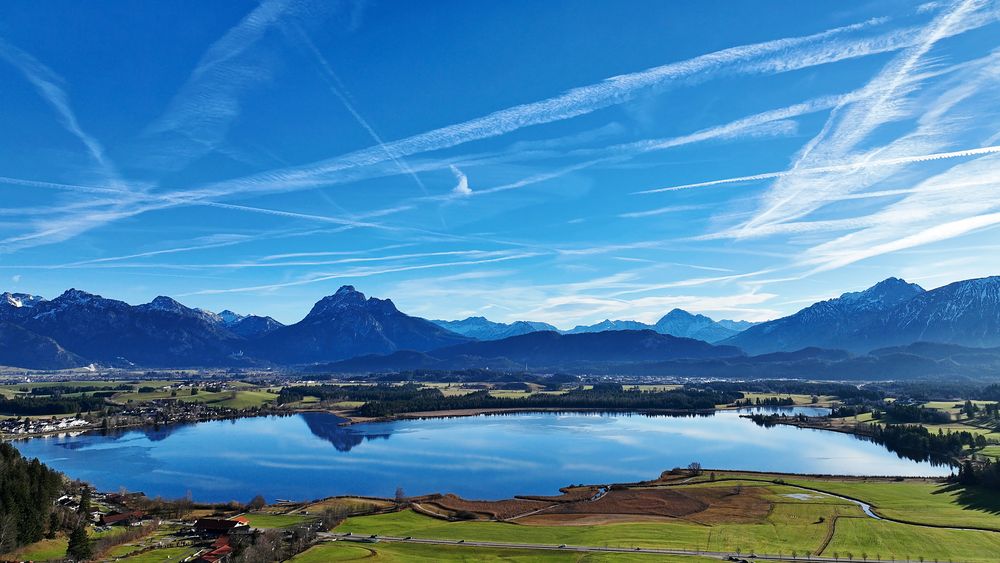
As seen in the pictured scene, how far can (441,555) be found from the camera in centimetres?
4953

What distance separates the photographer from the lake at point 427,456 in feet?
269

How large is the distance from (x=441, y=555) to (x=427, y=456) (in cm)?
5498

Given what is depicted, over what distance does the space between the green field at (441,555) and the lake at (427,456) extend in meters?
25.1

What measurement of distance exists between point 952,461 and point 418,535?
83034mm

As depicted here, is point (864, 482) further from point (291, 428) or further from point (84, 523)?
point (291, 428)

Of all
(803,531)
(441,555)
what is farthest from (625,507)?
(441,555)

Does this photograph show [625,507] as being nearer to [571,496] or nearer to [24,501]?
[571,496]

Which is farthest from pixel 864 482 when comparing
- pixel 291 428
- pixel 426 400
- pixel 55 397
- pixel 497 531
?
pixel 55 397

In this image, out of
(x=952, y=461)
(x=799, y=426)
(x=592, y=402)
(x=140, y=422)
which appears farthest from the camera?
(x=592, y=402)

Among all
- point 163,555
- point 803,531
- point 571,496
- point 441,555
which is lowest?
point 571,496

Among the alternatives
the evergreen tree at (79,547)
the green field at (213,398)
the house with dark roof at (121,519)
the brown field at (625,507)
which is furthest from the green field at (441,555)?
the green field at (213,398)

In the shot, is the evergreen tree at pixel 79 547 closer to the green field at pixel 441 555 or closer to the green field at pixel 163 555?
the green field at pixel 163 555

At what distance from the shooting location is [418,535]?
181ft

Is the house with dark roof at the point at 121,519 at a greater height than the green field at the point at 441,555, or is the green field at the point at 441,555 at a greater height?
the house with dark roof at the point at 121,519
